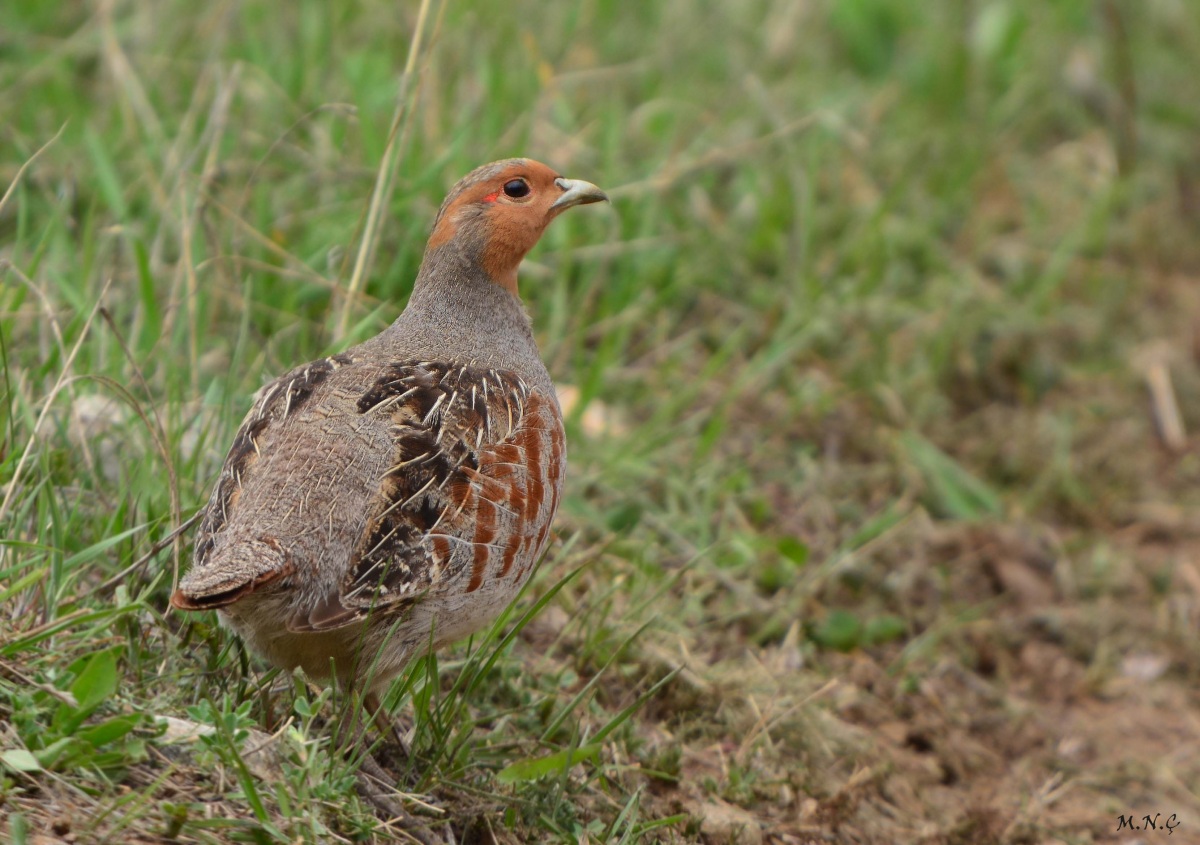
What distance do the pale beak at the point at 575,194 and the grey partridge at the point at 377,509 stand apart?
24.7 inches

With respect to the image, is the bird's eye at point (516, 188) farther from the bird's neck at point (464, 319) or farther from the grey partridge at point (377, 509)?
the grey partridge at point (377, 509)

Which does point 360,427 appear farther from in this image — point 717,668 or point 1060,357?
point 1060,357

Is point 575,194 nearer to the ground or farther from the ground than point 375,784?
farther from the ground

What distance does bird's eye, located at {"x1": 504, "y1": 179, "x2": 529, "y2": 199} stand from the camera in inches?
162

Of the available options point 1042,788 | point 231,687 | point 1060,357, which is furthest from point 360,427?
point 1060,357

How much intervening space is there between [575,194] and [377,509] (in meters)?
1.43

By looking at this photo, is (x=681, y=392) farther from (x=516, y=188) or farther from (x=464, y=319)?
(x=464, y=319)

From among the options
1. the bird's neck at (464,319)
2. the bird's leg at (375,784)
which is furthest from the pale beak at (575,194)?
the bird's leg at (375,784)

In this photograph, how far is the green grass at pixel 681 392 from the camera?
3.32 meters

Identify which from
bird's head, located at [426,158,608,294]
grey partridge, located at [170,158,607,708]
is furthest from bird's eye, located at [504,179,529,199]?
grey partridge, located at [170,158,607,708]

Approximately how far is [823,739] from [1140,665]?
66.0 inches

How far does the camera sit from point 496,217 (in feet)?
13.4

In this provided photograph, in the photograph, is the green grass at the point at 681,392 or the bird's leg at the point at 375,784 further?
the green grass at the point at 681,392

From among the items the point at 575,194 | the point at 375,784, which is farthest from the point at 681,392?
the point at 375,784
